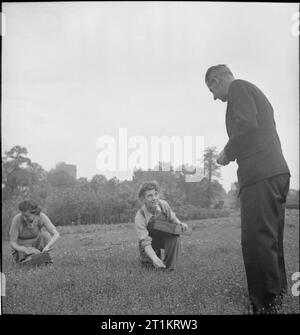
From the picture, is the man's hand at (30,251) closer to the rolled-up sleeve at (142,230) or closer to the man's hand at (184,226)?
the rolled-up sleeve at (142,230)

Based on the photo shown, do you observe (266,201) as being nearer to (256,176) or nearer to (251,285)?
(256,176)

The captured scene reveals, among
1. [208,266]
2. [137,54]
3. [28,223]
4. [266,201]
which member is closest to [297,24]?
[137,54]

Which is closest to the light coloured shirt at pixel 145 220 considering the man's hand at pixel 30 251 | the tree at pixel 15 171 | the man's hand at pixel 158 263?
the man's hand at pixel 158 263

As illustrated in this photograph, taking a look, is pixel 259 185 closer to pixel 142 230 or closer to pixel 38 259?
pixel 142 230

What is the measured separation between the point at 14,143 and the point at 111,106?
1.18 metres

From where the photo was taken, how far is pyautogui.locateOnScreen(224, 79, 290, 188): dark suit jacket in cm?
405

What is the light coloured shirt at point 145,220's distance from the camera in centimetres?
489

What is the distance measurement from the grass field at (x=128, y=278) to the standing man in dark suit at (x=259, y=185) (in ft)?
1.21

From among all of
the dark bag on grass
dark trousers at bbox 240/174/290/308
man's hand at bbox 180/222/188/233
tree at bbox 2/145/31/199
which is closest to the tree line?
tree at bbox 2/145/31/199

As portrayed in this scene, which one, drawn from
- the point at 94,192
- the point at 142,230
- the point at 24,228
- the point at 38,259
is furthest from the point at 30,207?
the point at 142,230

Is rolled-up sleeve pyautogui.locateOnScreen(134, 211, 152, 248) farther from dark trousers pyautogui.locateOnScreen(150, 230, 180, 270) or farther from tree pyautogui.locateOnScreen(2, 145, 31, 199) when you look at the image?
tree pyautogui.locateOnScreen(2, 145, 31, 199)

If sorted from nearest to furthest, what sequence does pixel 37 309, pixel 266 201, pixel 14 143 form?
pixel 266 201
pixel 37 309
pixel 14 143

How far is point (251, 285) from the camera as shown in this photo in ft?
13.6

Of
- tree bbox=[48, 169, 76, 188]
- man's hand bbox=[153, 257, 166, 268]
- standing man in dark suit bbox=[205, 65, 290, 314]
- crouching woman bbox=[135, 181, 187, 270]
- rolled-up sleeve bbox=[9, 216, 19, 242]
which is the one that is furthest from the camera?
rolled-up sleeve bbox=[9, 216, 19, 242]
